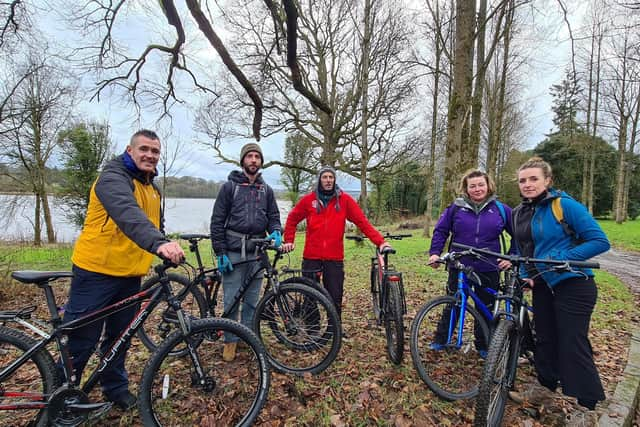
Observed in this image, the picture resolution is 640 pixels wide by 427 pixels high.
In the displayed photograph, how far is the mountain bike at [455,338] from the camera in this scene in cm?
257

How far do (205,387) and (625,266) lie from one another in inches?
464

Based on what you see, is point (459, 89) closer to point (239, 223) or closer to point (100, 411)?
point (239, 223)

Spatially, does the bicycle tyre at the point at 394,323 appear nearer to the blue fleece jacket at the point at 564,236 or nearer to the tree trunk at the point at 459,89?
the blue fleece jacket at the point at 564,236

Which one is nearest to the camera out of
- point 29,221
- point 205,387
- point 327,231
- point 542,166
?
point 205,387

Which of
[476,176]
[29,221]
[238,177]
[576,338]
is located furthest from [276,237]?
[29,221]

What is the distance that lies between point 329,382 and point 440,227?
1882 mm

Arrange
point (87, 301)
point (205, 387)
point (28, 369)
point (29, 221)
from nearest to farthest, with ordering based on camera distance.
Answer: point (28, 369)
point (87, 301)
point (205, 387)
point (29, 221)

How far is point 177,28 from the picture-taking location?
201 inches

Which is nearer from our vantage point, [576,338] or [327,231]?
[576,338]

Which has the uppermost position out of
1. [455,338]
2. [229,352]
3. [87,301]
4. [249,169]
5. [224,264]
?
[249,169]

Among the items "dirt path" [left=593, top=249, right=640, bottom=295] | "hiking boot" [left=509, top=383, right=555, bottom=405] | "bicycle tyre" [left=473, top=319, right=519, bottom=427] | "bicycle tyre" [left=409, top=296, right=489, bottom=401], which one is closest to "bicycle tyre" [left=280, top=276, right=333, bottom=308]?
"bicycle tyre" [left=409, top=296, right=489, bottom=401]

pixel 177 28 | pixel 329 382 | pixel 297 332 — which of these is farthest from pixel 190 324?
pixel 177 28

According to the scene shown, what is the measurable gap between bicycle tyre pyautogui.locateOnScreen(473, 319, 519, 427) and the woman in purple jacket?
70 cm

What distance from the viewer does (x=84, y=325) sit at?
205cm
